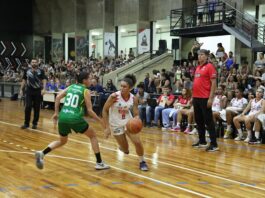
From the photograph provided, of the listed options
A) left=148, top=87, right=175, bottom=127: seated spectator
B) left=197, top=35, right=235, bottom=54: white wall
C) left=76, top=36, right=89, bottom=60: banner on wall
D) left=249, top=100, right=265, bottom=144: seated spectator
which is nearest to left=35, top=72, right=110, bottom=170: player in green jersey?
left=249, top=100, right=265, bottom=144: seated spectator

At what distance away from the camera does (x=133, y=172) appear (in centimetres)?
630

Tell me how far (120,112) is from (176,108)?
5.50 meters

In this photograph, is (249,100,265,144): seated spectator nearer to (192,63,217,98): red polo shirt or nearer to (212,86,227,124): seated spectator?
(212,86,227,124): seated spectator

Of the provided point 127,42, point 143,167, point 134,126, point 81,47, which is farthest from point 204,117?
point 127,42

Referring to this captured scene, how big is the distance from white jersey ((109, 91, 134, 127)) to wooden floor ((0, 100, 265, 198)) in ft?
2.38

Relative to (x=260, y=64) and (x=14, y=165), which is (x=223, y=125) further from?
(x=14, y=165)

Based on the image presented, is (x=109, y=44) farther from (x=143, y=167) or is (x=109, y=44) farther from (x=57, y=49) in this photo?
(x=143, y=167)

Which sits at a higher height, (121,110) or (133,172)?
(121,110)

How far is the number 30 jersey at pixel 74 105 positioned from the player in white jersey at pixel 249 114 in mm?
4978

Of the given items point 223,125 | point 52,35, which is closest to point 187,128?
point 223,125

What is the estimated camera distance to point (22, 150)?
26.5ft

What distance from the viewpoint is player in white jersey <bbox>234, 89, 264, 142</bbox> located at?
31.9 feet

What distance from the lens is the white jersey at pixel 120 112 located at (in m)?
6.50

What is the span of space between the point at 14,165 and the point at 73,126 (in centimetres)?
137
